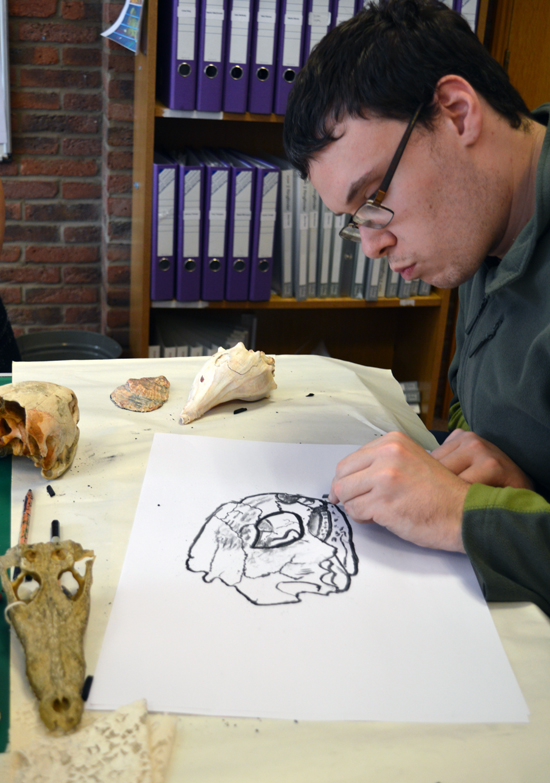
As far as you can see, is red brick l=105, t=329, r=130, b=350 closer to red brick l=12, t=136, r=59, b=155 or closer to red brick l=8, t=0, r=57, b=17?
red brick l=12, t=136, r=59, b=155

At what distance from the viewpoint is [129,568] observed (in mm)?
716

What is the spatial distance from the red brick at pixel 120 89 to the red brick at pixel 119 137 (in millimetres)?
94

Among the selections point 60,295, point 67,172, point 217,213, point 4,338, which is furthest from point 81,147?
point 4,338

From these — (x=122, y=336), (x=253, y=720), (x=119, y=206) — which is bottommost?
(x=122, y=336)

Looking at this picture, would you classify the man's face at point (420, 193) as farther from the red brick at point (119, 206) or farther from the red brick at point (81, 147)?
the red brick at point (81, 147)

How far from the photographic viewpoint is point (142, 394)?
1.14 meters

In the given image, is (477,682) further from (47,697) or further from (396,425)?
(396,425)

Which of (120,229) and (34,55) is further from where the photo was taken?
(120,229)

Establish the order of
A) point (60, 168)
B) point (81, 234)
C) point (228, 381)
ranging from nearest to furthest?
point (228, 381) < point (60, 168) < point (81, 234)

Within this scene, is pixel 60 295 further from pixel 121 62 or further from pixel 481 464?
pixel 481 464

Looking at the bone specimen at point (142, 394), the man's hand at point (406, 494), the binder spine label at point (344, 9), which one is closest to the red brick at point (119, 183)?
the binder spine label at point (344, 9)

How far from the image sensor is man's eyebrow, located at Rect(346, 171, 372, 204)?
84cm

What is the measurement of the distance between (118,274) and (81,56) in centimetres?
69

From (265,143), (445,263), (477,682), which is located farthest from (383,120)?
(265,143)
